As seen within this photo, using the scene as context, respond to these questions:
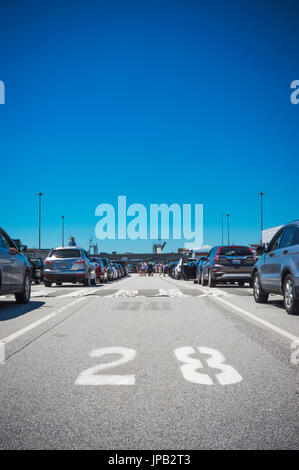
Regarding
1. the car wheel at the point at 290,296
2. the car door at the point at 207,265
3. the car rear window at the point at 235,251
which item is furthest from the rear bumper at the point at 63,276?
the car wheel at the point at 290,296

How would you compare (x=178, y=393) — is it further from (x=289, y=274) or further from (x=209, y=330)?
(x=289, y=274)

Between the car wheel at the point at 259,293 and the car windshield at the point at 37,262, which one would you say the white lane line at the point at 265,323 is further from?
the car windshield at the point at 37,262

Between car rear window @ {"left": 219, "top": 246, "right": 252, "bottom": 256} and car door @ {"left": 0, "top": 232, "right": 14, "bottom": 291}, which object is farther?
car rear window @ {"left": 219, "top": 246, "right": 252, "bottom": 256}

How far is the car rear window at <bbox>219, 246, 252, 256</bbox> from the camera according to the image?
19.4 metres

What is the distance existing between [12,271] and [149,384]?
736 cm

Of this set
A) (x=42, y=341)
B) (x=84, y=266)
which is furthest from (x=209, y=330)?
(x=84, y=266)

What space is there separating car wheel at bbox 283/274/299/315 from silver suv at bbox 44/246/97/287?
41.2 feet

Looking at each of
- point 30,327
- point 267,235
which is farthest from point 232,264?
point 267,235

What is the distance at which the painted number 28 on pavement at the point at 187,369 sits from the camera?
14.9ft

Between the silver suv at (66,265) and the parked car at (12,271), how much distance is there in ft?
27.6

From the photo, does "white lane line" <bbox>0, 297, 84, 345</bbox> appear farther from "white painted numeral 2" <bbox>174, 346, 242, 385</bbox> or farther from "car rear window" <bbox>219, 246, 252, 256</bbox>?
"car rear window" <bbox>219, 246, 252, 256</bbox>

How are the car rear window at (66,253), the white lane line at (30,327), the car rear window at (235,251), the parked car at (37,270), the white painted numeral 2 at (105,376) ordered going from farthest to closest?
the parked car at (37,270)
the car rear window at (66,253)
the car rear window at (235,251)
the white lane line at (30,327)
the white painted numeral 2 at (105,376)

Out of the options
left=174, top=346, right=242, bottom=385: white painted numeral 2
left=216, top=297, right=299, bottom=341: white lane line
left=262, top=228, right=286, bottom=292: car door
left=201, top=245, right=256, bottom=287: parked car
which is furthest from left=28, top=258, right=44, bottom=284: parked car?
left=174, top=346, right=242, bottom=385: white painted numeral 2
